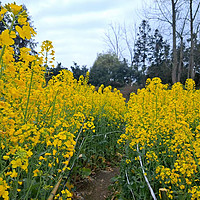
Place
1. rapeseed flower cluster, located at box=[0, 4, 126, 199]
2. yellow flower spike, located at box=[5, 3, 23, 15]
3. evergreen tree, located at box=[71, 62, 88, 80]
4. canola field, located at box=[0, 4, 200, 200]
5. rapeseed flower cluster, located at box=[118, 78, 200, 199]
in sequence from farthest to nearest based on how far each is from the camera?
evergreen tree, located at box=[71, 62, 88, 80] < rapeseed flower cluster, located at box=[118, 78, 200, 199] < canola field, located at box=[0, 4, 200, 200] < rapeseed flower cluster, located at box=[0, 4, 126, 199] < yellow flower spike, located at box=[5, 3, 23, 15]

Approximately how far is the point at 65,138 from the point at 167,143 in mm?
1916

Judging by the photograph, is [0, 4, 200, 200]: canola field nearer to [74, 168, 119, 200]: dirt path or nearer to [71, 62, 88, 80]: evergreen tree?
[74, 168, 119, 200]: dirt path

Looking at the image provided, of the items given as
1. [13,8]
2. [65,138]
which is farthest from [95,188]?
[13,8]

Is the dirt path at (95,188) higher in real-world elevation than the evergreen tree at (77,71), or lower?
lower

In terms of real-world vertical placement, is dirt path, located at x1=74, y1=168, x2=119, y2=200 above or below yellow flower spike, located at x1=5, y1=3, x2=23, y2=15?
below

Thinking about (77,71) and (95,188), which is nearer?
(95,188)

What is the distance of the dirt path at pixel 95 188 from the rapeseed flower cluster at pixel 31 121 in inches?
21.2

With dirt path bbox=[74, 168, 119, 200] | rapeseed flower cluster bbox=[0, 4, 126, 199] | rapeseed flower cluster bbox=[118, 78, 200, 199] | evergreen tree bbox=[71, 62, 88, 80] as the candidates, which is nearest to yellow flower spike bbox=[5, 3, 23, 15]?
rapeseed flower cluster bbox=[0, 4, 126, 199]

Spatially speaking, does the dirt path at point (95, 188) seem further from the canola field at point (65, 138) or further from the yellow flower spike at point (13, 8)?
the yellow flower spike at point (13, 8)

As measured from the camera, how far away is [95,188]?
3338mm

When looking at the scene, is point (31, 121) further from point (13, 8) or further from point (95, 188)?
point (95, 188)

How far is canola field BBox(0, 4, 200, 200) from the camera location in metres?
1.41

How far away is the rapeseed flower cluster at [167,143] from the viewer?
195 cm

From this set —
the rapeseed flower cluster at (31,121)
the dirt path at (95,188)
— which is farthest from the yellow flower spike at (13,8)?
the dirt path at (95,188)
